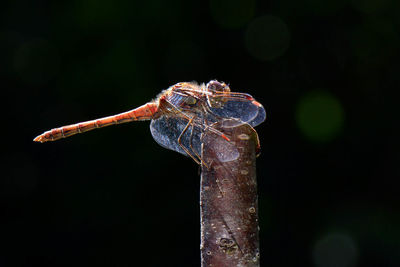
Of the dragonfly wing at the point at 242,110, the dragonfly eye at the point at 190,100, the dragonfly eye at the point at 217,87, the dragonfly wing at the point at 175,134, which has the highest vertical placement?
the dragonfly eye at the point at 217,87

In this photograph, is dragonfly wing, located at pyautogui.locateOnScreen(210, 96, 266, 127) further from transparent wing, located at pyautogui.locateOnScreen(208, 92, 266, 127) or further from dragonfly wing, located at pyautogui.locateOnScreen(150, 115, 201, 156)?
dragonfly wing, located at pyautogui.locateOnScreen(150, 115, 201, 156)

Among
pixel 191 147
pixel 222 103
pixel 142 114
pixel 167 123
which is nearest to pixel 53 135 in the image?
pixel 142 114

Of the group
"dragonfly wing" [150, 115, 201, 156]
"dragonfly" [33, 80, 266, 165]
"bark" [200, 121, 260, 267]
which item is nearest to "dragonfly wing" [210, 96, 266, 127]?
"dragonfly" [33, 80, 266, 165]

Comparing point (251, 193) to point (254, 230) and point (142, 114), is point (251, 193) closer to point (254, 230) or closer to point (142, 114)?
point (254, 230)

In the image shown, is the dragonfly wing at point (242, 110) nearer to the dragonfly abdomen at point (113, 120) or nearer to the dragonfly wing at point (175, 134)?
the dragonfly wing at point (175, 134)

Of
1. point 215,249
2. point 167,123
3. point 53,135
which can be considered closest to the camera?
point 215,249

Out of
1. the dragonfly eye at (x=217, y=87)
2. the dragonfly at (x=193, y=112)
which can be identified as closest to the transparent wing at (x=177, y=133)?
the dragonfly at (x=193, y=112)
